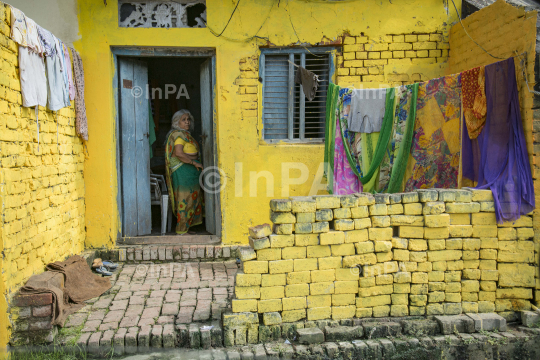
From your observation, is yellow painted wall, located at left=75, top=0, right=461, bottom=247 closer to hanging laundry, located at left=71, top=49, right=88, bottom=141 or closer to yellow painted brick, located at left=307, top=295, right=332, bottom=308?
hanging laundry, located at left=71, top=49, right=88, bottom=141

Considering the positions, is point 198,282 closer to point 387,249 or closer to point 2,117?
point 387,249

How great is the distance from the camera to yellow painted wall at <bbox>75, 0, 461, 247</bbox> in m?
5.34

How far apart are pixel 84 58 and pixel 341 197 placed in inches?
159

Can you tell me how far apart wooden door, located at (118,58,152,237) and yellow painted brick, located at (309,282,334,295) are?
10.8 ft

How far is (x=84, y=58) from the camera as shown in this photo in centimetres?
529

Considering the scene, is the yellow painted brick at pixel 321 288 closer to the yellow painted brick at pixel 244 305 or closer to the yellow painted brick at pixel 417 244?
the yellow painted brick at pixel 244 305

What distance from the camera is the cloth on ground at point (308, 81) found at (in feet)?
16.9

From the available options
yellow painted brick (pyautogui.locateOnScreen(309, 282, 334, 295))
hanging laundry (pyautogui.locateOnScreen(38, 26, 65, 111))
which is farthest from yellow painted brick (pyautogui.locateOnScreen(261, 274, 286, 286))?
hanging laundry (pyautogui.locateOnScreen(38, 26, 65, 111))

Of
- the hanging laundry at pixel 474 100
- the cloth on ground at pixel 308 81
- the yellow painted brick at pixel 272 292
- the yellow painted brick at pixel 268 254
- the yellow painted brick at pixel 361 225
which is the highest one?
the cloth on ground at pixel 308 81

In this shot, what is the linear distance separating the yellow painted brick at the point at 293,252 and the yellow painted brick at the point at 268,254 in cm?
5

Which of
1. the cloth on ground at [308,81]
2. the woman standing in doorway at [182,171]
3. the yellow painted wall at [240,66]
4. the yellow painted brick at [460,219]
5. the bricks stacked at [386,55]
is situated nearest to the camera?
the yellow painted brick at [460,219]

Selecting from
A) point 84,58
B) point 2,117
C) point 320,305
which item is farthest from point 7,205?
point 320,305

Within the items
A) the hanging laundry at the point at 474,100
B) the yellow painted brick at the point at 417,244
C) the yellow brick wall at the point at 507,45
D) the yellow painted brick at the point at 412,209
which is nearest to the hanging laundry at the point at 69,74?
the yellow painted brick at the point at 412,209

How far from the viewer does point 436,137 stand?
4367 millimetres
